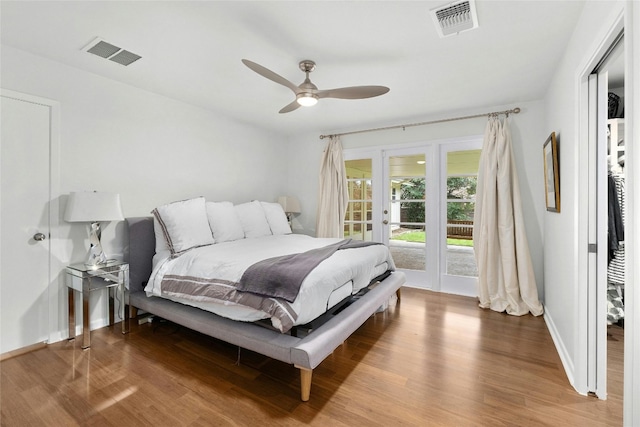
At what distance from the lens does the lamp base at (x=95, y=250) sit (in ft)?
8.71

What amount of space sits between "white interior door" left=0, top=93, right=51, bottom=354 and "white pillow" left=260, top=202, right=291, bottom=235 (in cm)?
234

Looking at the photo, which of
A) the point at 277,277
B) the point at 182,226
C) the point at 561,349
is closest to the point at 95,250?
the point at 182,226

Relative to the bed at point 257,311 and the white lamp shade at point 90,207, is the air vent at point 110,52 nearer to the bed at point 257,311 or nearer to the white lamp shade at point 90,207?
the white lamp shade at point 90,207

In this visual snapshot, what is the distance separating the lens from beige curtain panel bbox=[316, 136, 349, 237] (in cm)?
471

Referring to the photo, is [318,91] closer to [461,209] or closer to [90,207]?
[90,207]

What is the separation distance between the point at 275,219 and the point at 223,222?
0.98m

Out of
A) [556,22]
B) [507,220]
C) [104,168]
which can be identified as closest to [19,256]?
[104,168]

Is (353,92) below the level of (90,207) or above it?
above

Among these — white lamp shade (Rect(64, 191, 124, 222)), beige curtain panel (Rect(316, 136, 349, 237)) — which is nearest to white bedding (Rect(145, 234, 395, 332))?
white lamp shade (Rect(64, 191, 124, 222))

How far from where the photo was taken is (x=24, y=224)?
2.42 metres

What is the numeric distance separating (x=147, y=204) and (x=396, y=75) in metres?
3.01

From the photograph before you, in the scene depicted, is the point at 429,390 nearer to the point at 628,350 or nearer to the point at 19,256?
the point at 628,350

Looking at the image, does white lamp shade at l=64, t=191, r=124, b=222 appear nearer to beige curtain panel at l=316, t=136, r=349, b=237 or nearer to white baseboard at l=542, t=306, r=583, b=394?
beige curtain panel at l=316, t=136, r=349, b=237

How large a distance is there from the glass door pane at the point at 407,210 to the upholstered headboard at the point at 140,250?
126 inches
